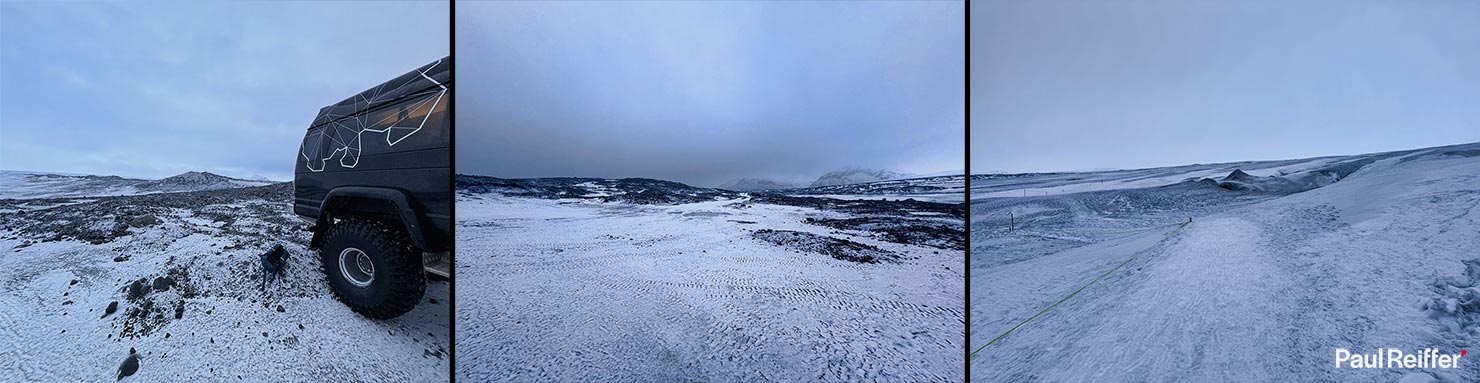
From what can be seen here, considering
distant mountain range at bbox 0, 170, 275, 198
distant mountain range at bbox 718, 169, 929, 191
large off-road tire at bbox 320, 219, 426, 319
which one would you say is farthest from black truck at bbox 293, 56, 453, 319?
distant mountain range at bbox 0, 170, 275, 198

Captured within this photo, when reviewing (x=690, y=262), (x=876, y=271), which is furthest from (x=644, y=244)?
(x=876, y=271)

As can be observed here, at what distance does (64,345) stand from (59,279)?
0.78 metres

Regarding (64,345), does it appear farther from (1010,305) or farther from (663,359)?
(1010,305)

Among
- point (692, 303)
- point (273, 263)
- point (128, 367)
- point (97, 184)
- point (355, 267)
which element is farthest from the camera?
point (97, 184)

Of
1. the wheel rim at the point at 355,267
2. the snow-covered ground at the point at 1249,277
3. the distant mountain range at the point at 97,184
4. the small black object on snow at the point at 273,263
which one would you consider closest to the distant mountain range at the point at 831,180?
the snow-covered ground at the point at 1249,277

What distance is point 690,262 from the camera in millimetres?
1357

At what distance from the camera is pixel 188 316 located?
126cm

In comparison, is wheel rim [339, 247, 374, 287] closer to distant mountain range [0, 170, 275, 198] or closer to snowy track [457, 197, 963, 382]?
snowy track [457, 197, 963, 382]

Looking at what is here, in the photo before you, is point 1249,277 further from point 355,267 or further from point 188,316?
point 188,316

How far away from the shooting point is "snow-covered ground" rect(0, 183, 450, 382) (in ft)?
3.67

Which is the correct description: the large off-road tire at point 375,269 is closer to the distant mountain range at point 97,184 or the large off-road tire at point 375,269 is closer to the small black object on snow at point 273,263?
the small black object on snow at point 273,263

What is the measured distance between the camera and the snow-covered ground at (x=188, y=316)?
1.12m

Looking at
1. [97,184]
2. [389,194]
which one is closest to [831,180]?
[389,194]

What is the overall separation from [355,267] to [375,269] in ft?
0.75
